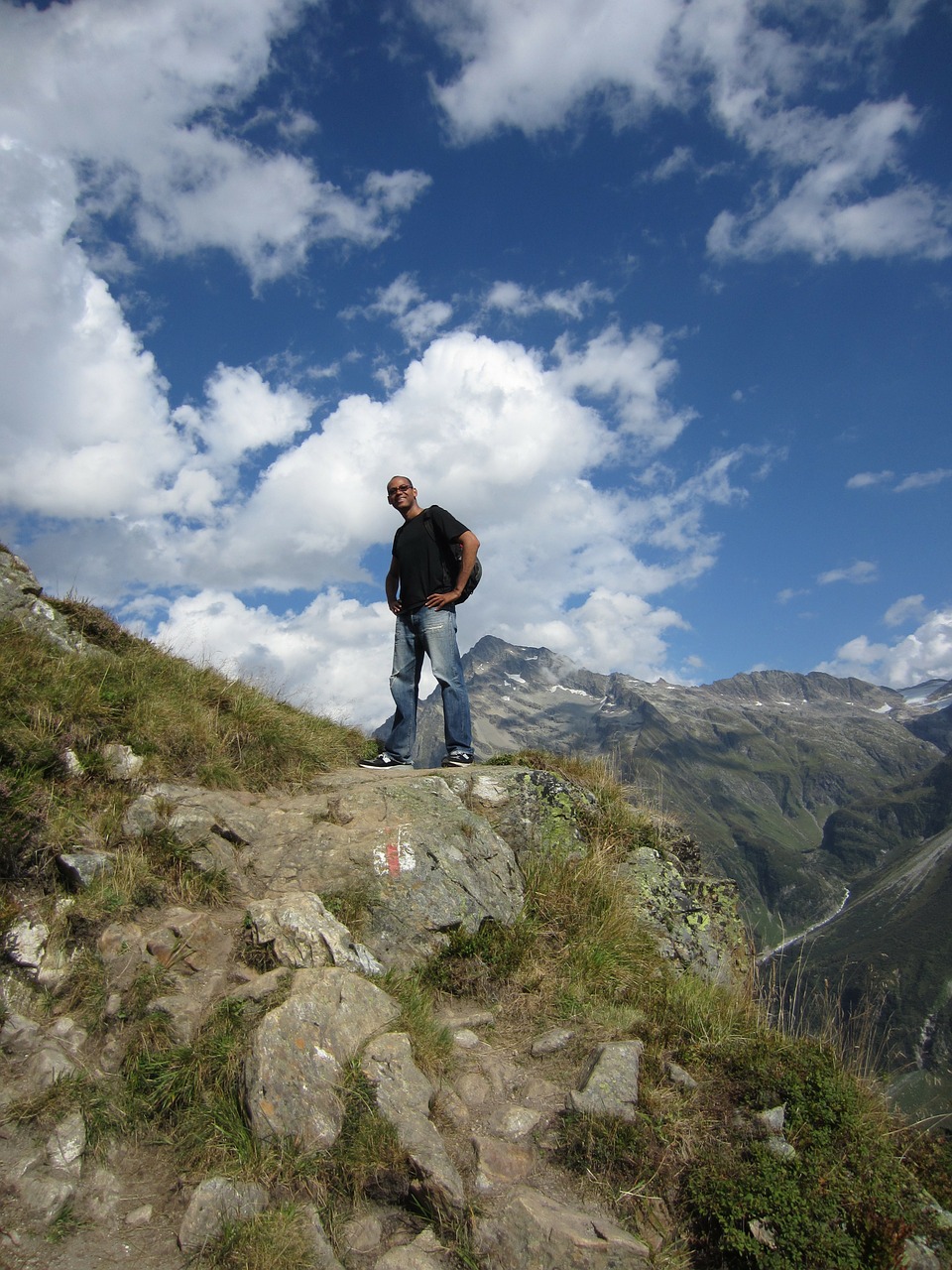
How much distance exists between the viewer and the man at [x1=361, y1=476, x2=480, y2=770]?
1021 centimetres

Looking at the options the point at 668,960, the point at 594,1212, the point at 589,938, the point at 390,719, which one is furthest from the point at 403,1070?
the point at 390,719

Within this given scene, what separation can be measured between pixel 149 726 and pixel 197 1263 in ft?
17.0

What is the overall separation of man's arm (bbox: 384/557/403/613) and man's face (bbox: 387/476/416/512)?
0.84m

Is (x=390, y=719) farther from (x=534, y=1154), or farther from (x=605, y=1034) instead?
(x=534, y=1154)

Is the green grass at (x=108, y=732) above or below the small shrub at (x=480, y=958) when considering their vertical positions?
above

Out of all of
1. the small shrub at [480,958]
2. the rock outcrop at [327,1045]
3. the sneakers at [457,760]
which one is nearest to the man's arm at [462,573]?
the sneakers at [457,760]

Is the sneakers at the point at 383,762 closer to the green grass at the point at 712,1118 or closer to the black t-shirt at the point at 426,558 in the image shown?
the black t-shirt at the point at 426,558

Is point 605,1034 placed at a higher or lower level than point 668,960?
lower

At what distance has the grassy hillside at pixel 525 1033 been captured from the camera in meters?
4.43

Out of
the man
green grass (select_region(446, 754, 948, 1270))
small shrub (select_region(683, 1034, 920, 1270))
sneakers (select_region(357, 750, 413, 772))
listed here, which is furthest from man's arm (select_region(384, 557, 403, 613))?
small shrub (select_region(683, 1034, 920, 1270))

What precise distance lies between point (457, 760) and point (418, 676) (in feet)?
5.06

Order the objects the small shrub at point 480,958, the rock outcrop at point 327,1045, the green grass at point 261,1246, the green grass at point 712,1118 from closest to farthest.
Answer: the green grass at point 261,1246, the rock outcrop at point 327,1045, the green grass at point 712,1118, the small shrub at point 480,958

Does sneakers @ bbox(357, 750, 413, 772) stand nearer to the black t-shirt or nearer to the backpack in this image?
the black t-shirt

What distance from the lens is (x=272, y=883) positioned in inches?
278
